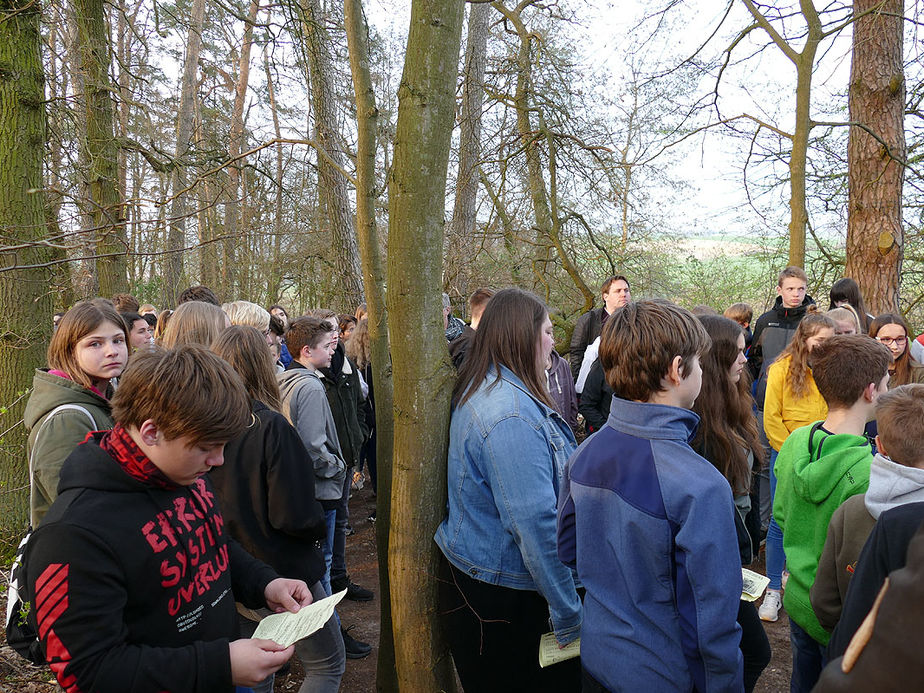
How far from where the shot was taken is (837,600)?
2.08 meters

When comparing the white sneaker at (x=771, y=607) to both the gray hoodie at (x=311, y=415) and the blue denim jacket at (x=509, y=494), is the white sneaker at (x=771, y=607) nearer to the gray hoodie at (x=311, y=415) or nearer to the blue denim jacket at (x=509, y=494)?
the blue denim jacket at (x=509, y=494)

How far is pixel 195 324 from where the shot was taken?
3529 mm

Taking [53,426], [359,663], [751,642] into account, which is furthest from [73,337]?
[751,642]

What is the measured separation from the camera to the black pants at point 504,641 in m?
2.16

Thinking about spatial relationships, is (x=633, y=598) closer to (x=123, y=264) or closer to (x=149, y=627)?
(x=149, y=627)

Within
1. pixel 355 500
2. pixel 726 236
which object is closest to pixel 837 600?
pixel 355 500

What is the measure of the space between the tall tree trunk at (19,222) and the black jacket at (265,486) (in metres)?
3.01

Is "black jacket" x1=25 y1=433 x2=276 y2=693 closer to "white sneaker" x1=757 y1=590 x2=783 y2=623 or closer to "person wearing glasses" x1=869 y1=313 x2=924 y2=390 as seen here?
"white sneaker" x1=757 y1=590 x2=783 y2=623

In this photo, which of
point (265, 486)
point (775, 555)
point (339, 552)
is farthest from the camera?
point (339, 552)

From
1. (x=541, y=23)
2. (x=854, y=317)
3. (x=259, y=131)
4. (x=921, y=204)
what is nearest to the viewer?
(x=854, y=317)

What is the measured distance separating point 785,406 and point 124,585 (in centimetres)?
410

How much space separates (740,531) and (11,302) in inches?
197

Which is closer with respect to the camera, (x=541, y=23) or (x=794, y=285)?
(x=794, y=285)

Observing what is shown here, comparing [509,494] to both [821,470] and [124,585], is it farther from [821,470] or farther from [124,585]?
[821,470]
